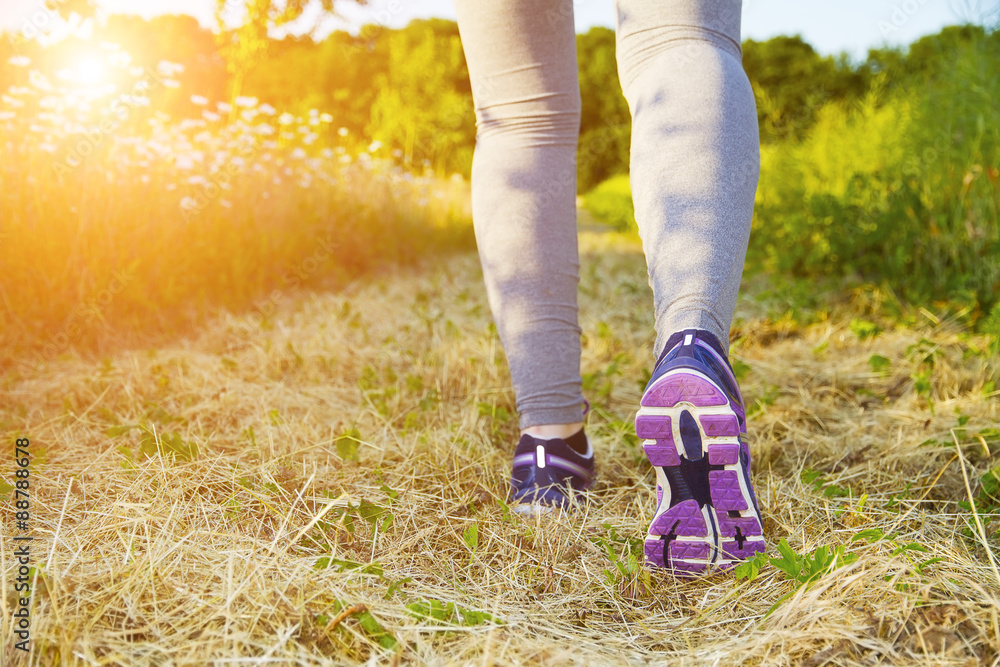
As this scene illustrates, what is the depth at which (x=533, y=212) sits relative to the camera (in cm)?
124

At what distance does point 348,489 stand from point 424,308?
185 cm

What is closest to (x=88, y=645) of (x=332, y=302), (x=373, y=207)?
(x=332, y=302)

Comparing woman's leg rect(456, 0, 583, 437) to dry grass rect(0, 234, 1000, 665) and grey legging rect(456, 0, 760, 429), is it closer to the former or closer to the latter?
grey legging rect(456, 0, 760, 429)

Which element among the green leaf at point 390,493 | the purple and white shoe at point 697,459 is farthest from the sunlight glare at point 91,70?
the purple and white shoe at point 697,459

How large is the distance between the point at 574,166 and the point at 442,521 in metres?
0.73

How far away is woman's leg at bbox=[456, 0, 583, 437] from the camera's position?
→ 1229 millimetres

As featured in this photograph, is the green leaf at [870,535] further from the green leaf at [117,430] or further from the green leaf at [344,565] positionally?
the green leaf at [117,430]

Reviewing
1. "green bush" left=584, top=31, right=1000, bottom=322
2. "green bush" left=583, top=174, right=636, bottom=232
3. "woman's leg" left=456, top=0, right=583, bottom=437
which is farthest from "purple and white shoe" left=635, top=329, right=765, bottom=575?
"green bush" left=583, top=174, right=636, bottom=232

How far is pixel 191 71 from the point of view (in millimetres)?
9562

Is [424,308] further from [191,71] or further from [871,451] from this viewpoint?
[191,71]

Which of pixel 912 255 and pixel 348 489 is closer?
pixel 348 489

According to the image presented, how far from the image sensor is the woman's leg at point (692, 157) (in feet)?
3.06

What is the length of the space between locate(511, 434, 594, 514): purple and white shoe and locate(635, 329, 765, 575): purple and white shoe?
0.28 metres

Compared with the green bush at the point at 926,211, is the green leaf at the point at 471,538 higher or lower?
lower
